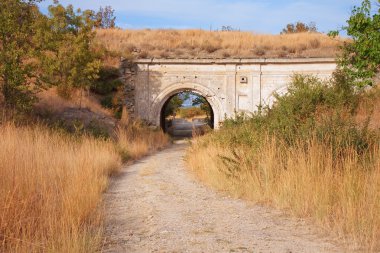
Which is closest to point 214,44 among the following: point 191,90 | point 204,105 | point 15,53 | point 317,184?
point 191,90

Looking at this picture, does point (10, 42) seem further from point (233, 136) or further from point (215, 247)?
point (215, 247)

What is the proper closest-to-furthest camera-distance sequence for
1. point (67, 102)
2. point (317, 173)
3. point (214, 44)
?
point (317, 173), point (67, 102), point (214, 44)

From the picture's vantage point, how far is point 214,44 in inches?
917

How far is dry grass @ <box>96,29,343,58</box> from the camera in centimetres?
2184

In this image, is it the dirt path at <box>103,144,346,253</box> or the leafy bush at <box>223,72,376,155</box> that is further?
the leafy bush at <box>223,72,376,155</box>

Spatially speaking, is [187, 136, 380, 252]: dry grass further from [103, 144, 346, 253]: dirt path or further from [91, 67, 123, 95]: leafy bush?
[91, 67, 123, 95]: leafy bush

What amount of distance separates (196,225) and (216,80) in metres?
16.0

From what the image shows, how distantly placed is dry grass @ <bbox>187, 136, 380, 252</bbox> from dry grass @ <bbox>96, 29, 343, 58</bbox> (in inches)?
568

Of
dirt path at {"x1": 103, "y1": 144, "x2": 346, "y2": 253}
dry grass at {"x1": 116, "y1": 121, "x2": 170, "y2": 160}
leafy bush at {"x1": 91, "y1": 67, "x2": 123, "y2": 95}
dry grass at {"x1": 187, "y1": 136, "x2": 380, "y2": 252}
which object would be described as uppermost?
leafy bush at {"x1": 91, "y1": 67, "x2": 123, "y2": 95}

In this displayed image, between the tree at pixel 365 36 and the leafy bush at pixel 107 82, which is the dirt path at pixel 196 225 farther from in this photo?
the leafy bush at pixel 107 82

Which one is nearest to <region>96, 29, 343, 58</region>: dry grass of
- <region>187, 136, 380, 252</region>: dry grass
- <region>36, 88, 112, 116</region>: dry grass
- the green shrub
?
the green shrub

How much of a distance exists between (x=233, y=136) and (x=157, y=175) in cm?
215

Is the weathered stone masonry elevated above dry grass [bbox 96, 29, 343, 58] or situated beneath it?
situated beneath

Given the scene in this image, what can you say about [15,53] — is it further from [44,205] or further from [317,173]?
[317,173]
